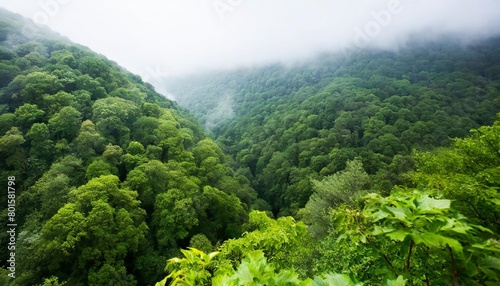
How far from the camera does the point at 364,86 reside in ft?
212

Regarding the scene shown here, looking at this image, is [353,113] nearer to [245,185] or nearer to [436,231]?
[245,185]

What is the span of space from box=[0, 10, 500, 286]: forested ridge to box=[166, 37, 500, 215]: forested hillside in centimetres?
40

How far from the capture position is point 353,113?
5156 centimetres

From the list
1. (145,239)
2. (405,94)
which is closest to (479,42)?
(405,94)

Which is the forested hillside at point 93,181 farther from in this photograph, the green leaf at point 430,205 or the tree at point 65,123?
the green leaf at point 430,205

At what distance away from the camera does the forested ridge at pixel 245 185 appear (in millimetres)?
1842

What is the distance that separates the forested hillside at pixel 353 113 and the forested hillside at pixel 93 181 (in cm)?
1525

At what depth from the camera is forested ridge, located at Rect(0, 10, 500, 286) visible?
184cm

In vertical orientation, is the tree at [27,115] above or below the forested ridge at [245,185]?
above

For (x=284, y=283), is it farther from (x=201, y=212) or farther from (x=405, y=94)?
(x=405, y=94)

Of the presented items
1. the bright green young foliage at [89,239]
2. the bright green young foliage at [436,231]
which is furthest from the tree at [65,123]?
the bright green young foliage at [436,231]

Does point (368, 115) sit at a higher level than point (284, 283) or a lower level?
lower

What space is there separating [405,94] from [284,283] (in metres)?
66.7

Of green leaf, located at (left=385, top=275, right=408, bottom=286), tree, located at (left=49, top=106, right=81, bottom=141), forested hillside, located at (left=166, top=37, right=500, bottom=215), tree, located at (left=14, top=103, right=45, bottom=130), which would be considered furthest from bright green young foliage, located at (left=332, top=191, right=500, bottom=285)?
tree, located at (left=14, top=103, right=45, bottom=130)
